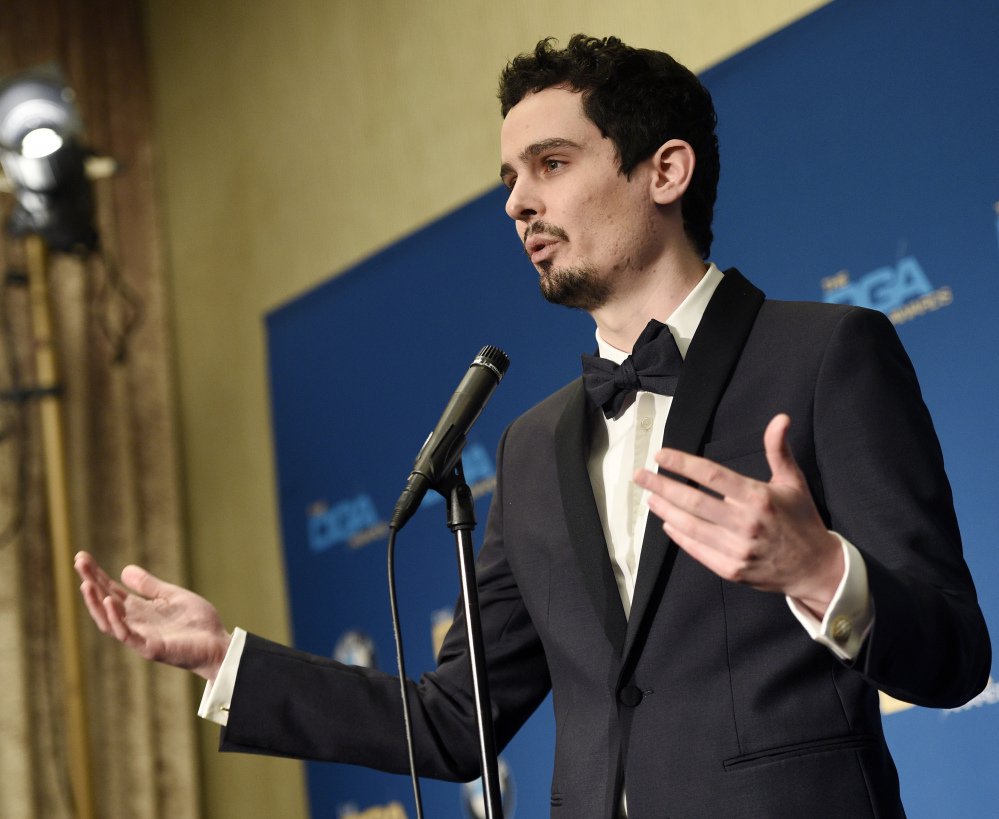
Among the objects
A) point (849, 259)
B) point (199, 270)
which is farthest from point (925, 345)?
point (199, 270)

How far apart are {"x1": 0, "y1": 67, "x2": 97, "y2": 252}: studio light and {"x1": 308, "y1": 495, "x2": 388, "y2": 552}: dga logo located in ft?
3.95

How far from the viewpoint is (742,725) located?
1.46 metres

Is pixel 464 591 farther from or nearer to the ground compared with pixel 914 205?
nearer to the ground

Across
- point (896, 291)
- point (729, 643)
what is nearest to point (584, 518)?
point (729, 643)

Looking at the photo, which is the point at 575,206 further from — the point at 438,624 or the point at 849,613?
the point at 438,624

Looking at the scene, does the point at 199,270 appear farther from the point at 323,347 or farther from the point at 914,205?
the point at 914,205

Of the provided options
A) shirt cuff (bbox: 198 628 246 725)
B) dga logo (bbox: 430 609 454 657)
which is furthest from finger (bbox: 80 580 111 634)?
dga logo (bbox: 430 609 454 657)

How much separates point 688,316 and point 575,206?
0.76 feet

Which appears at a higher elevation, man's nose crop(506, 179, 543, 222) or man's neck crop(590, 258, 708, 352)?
man's nose crop(506, 179, 543, 222)

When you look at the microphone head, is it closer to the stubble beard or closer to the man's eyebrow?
the stubble beard

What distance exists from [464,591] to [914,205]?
159 centimetres

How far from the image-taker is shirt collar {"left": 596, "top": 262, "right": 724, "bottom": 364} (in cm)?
182

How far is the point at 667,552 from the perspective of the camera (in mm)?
1543

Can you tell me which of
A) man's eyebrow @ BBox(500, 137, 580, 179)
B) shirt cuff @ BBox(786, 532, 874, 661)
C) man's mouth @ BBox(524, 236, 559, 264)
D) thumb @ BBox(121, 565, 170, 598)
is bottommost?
shirt cuff @ BBox(786, 532, 874, 661)
